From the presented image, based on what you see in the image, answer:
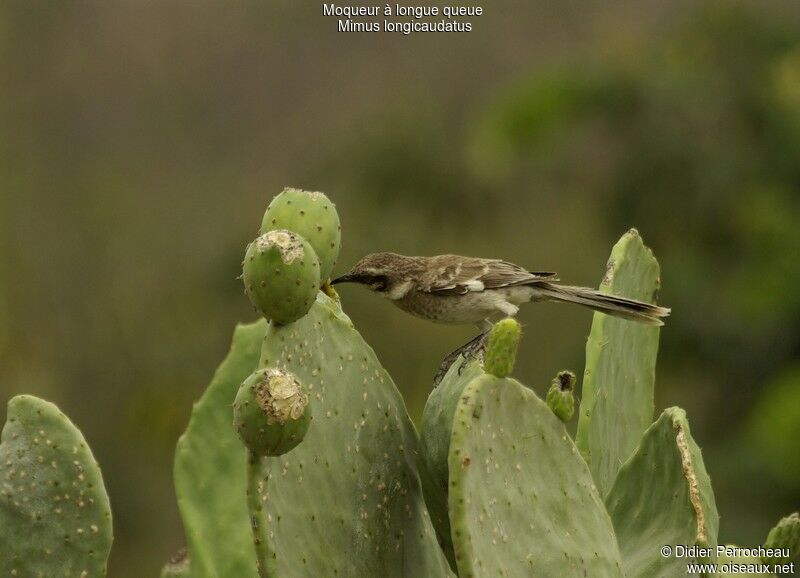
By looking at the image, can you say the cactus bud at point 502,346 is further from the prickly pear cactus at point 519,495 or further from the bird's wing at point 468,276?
the bird's wing at point 468,276

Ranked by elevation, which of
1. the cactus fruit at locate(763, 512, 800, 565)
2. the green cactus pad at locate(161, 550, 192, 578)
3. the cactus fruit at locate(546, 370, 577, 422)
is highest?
the cactus fruit at locate(546, 370, 577, 422)

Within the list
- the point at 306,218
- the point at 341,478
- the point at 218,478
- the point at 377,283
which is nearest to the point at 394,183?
the point at 377,283

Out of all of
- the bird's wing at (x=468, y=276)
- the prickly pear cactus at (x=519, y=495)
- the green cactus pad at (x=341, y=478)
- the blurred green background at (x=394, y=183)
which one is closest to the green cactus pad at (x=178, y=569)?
the green cactus pad at (x=341, y=478)

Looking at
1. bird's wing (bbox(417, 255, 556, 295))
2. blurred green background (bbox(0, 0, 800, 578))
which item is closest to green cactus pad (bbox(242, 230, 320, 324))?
bird's wing (bbox(417, 255, 556, 295))

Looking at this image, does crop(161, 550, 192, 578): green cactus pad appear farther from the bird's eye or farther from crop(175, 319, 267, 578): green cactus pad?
the bird's eye

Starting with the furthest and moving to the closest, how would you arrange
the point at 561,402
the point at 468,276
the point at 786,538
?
the point at 468,276 → the point at 786,538 → the point at 561,402

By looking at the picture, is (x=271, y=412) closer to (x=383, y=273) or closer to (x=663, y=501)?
(x=663, y=501)

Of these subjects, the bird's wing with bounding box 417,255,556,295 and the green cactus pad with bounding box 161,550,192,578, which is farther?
the bird's wing with bounding box 417,255,556,295
